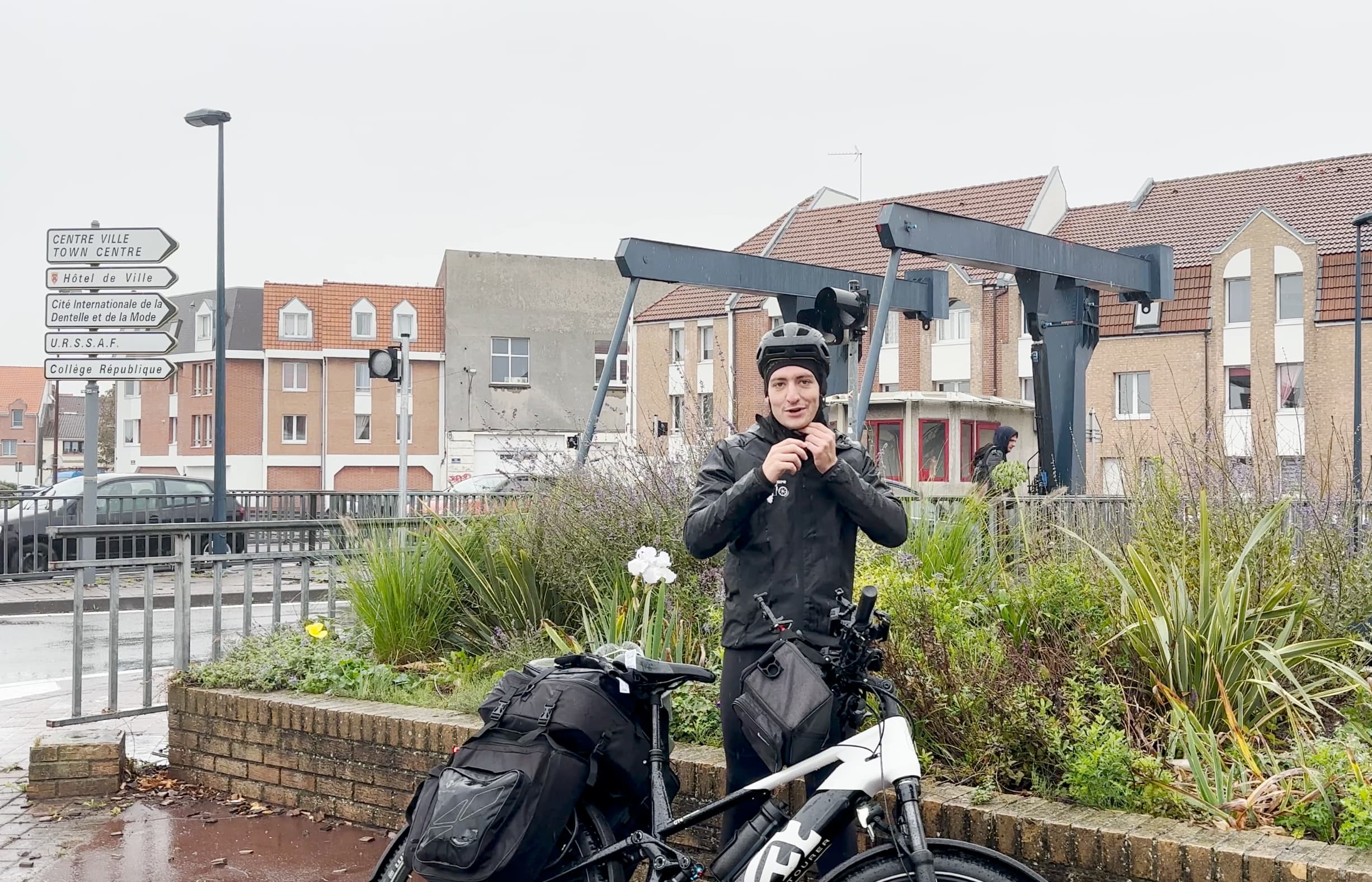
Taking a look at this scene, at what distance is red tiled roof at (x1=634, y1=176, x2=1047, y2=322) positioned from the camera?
157ft

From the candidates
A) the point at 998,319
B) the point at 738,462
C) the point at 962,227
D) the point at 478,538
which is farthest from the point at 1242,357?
the point at 738,462

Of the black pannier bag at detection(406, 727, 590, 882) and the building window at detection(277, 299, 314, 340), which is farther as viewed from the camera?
the building window at detection(277, 299, 314, 340)

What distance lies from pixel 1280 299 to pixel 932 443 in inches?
806

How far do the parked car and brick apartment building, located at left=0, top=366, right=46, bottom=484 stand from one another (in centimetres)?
10784

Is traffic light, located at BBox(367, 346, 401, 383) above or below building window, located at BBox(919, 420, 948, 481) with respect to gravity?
above

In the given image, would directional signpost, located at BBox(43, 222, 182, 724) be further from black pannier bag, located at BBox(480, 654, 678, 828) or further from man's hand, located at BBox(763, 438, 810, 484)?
man's hand, located at BBox(763, 438, 810, 484)

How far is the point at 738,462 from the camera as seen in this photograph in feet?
13.0

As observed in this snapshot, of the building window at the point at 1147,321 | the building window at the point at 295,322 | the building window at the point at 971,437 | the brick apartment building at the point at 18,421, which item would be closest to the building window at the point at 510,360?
the building window at the point at 295,322

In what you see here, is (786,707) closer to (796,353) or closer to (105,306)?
(796,353)

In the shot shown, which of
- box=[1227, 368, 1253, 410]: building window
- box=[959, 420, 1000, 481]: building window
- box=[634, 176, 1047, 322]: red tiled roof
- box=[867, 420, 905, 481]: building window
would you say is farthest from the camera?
box=[634, 176, 1047, 322]: red tiled roof

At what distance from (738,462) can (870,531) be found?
428 mm

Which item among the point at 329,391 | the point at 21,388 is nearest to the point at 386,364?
the point at 329,391

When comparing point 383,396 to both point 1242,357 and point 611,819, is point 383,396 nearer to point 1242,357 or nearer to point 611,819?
point 1242,357

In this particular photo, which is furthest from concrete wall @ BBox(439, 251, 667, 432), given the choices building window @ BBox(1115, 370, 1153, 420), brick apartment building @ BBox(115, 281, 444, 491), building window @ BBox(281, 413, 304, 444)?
building window @ BBox(1115, 370, 1153, 420)
